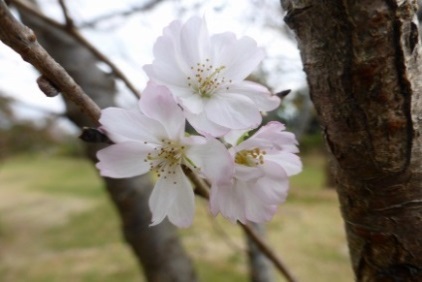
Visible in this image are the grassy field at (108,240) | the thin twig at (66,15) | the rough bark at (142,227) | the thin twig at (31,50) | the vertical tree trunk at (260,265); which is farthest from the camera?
the grassy field at (108,240)

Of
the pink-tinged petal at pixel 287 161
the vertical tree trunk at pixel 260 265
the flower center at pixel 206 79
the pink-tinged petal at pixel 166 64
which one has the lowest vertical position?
the vertical tree trunk at pixel 260 265

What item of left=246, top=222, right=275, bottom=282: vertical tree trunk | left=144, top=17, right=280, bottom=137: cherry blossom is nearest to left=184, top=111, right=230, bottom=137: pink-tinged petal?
left=144, top=17, right=280, bottom=137: cherry blossom

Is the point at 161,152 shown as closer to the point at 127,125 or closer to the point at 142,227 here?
the point at 127,125

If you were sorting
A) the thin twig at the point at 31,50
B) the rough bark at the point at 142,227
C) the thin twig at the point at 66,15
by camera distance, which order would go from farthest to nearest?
the rough bark at the point at 142,227 → the thin twig at the point at 66,15 → the thin twig at the point at 31,50

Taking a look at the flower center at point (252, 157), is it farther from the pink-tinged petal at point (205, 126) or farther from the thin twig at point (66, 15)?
the thin twig at point (66, 15)

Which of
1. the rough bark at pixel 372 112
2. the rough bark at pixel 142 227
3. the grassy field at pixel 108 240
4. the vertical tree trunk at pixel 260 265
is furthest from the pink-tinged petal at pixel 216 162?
the grassy field at pixel 108 240

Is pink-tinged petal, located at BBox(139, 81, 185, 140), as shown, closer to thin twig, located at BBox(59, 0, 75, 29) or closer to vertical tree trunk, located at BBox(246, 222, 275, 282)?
thin twig, located at BBox(59, 0, 75, 29)

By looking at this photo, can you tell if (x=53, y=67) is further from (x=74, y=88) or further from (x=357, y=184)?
(x=357, y=184)
